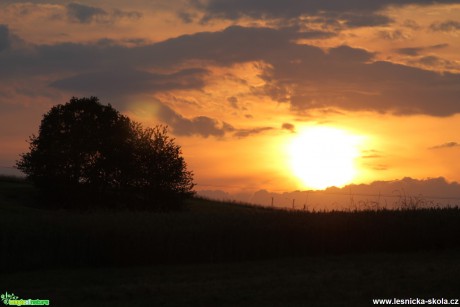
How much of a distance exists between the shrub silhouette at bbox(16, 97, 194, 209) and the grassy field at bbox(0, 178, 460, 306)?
3048 cm

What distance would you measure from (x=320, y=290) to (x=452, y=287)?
3820 millimetres

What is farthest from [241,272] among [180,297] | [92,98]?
[92,98]

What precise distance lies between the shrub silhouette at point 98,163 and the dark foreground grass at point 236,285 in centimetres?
3650

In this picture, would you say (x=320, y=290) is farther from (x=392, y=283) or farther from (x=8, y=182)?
(x=8, y=182)

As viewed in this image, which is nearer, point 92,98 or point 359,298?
point 359,298

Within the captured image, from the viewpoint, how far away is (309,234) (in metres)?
36.1

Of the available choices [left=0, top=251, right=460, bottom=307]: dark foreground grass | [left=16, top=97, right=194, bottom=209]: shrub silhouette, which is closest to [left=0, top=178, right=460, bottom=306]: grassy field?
[left=0, top=251, right=460, bottom=307]: dark foreground grass

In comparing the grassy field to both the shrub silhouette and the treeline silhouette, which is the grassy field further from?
the shrub silhouette

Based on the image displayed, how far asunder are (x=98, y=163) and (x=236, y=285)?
47574 mm

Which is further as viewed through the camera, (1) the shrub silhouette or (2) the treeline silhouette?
(1) the shrub silhouette

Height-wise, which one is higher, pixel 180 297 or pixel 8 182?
pixel 8 182

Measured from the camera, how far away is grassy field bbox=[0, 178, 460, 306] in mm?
20391

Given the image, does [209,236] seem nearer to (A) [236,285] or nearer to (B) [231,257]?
(B) [231,257]

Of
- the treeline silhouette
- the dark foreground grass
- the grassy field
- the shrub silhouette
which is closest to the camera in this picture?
the dark foreground grass
